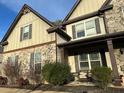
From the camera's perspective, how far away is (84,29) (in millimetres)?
15234

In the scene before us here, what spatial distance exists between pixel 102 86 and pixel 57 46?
619 centimetres

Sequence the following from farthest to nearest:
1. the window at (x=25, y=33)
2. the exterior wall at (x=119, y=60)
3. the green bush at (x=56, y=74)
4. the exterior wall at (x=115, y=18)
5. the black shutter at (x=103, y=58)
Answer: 1. the window at (x=25, y=33)
2. the black shutter at (x=103, y=58)
3. the exterior wall at (x=119, y=60)
4. the exterior wall at (x=115, y=18)
5. the green bush at (x=56, y=74)

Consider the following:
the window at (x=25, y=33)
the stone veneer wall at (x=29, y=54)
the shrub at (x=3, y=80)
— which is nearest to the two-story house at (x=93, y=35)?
the stone veneer wall at (x=29, y=54)

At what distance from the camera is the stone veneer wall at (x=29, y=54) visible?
1391cm

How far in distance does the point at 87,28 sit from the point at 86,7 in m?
2.46

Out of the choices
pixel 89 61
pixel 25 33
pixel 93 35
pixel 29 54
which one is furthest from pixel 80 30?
pixel 25 33

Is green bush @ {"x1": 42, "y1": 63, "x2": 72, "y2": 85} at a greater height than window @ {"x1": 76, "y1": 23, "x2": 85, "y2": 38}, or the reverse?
window @ {"x1": 76, "y1": 23, "x2": 85, "y2": 38}

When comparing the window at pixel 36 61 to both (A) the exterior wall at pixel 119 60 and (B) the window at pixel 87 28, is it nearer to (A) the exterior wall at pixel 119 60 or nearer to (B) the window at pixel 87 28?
(B) the window at pixel 87 28

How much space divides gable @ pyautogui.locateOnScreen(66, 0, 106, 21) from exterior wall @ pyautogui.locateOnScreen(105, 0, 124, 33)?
2074 millimetres

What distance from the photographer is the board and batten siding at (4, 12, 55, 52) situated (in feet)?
49.0

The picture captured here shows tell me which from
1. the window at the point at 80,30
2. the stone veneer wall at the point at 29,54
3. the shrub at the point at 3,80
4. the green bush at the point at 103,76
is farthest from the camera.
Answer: the shrub at the point at 3,80

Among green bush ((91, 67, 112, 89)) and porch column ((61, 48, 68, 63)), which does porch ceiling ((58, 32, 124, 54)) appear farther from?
green bush ((91, 67, 112, 89))

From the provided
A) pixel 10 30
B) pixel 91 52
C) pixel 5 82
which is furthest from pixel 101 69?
pixel 10 30

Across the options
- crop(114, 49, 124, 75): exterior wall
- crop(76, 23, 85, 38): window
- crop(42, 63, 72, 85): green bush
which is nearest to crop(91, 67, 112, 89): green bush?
crop(42, 63, 72, 85): green bush
